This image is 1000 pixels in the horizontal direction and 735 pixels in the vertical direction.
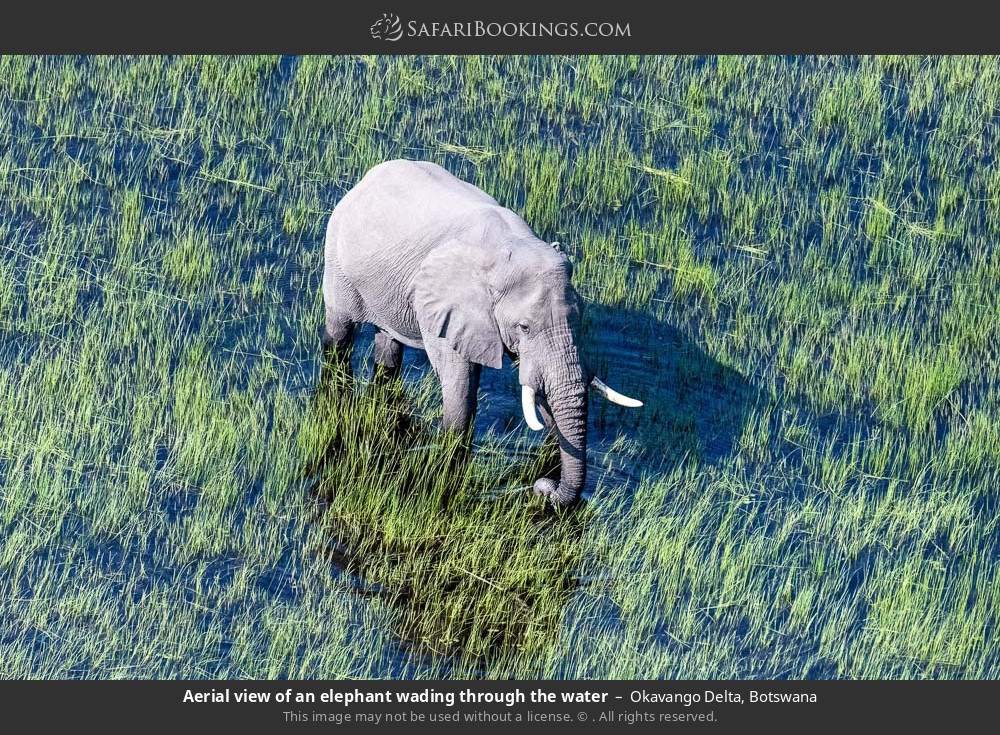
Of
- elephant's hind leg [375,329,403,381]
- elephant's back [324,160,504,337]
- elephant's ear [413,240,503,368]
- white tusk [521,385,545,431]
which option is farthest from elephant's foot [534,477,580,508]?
elephant's hind leg [375,329,403,381]

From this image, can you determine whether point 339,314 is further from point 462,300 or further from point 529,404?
point 529,404

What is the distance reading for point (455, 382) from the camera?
800 cm

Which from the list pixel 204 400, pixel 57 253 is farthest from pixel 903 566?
pixel 57 253

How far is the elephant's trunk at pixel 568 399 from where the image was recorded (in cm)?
748

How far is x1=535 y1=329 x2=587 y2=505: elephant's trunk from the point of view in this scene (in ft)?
24.6

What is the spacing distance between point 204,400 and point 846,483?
3332mm

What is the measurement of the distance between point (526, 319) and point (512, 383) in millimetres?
1436

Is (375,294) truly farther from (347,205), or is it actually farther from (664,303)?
(664,303)

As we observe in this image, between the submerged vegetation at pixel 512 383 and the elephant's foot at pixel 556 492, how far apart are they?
0.11 m

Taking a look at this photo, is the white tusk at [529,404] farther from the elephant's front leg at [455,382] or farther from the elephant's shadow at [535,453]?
the elephant's shadow at [535,453]

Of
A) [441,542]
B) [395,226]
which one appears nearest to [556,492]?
[441,542]

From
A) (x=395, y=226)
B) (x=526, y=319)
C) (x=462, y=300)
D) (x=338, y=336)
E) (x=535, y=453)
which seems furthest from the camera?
(x=338, y=336)

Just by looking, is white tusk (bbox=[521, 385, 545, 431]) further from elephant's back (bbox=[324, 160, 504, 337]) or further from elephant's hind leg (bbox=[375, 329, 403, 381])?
elephant's hind leg (bbox=[375, 329, 403, 381])

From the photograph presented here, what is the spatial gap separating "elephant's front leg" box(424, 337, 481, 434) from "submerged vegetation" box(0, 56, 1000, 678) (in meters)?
0.13
